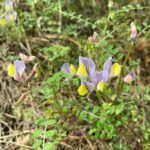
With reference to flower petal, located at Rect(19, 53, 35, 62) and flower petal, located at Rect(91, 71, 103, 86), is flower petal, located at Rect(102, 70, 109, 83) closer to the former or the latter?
flower petal, located at Rect(91, 71, 103, 86)

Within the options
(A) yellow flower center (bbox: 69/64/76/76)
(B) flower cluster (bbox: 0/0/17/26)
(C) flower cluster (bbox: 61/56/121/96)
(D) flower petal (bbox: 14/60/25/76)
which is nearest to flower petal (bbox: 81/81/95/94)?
(C) flower cluster (bbox: 61/56/121/96)

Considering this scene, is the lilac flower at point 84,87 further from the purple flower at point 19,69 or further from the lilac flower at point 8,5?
the lilac flower at point 8,5

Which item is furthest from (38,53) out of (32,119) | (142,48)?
(142,48)

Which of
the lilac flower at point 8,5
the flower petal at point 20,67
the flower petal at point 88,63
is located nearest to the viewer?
the flower petal at point 88,63

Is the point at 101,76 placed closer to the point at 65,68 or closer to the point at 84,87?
the point at 84,87

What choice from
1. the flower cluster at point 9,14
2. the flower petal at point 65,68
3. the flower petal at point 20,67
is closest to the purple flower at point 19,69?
the flower petal at point 20,67

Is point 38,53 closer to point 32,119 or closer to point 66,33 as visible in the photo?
point 66,33

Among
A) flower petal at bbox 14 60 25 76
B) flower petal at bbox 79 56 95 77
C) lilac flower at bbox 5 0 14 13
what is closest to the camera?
flower petal at bbox 79 56 95 77
